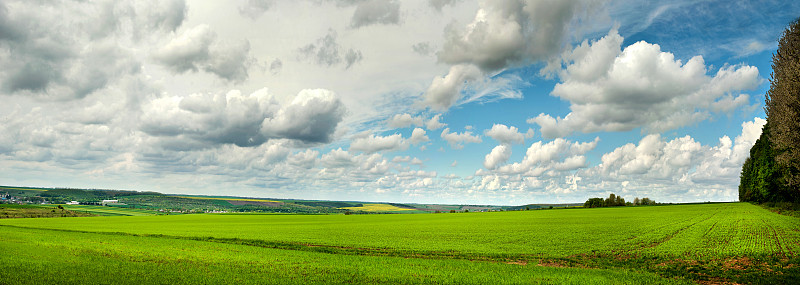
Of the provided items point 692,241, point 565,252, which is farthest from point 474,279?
point 692,241

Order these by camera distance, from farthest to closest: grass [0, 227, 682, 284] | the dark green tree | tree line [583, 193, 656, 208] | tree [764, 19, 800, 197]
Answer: tree line [583, 193, 656, 208]
the dark green tree
tree [764, 19, 800, 197]
grass [0, 227, 682, 284]

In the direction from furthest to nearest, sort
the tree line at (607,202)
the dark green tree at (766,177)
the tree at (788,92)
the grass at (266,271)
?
the tree line at (607,202) → the dark green tree at (766,177) → the tree at (788,92) → the grass at (266,271)

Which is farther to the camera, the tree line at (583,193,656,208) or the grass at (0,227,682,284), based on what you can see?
the tree line at (583,193,656,208)

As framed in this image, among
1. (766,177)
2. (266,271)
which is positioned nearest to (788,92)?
(266,271)

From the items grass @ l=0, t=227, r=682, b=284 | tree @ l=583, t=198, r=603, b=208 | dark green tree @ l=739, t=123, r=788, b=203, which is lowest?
tree @ l=583, t=198, r=603, b=208

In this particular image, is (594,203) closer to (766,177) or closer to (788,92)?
(766,177)

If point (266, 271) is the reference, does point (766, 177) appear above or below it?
above

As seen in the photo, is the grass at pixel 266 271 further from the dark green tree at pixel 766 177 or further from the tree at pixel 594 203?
the tree at pixel 594 203

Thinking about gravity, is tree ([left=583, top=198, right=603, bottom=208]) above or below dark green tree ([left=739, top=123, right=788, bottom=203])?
below

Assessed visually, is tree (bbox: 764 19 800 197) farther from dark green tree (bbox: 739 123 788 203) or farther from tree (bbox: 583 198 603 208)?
tree (bbox: 583 198 603 208)

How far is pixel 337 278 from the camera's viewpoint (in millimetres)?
21328

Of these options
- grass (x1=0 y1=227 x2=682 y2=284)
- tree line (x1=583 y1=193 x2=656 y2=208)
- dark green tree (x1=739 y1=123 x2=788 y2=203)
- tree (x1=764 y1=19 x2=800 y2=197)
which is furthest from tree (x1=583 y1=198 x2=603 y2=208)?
grass (x1=0 y1=227 x2=682 y2=284)

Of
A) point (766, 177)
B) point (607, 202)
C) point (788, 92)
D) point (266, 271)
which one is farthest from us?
point (607, 202)

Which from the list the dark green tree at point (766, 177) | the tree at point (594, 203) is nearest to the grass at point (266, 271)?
the dark green tree at point (766, 177)
